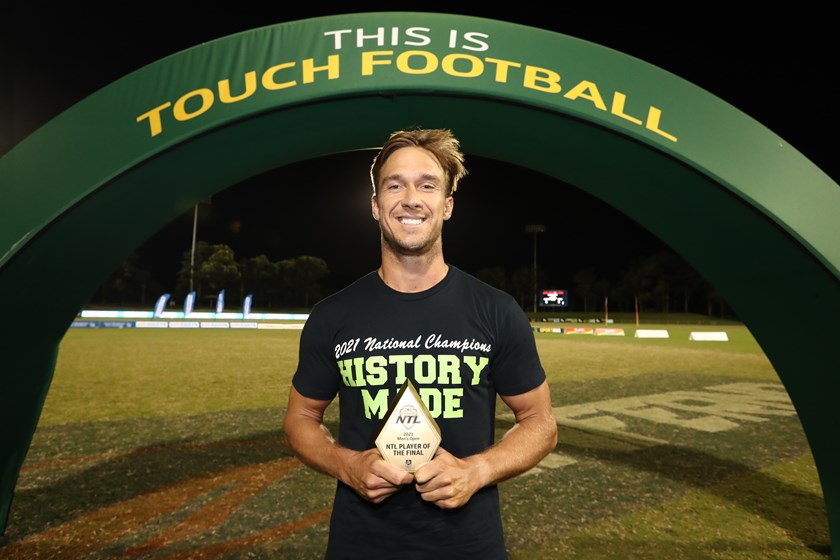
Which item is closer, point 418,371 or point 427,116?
point 418,371

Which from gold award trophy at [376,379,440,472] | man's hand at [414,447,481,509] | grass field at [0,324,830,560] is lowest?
grass field at [0,324,830,560]

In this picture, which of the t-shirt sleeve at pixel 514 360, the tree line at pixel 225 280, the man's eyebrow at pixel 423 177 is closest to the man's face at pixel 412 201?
the man's eyebrow at pixel 423 177

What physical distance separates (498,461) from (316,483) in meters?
4.00

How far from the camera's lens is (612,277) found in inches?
4156

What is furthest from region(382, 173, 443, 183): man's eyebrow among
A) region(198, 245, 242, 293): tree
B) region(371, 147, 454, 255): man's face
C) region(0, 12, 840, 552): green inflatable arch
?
region(198, 245, 242, 293): tree

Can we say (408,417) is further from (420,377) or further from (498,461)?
(498,461)

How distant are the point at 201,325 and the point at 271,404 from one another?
97.3 ft

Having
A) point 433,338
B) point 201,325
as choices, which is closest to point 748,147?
point 433,338

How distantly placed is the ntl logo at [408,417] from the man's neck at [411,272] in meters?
0.65

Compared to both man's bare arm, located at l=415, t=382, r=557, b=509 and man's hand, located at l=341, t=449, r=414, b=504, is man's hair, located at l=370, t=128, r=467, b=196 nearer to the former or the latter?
man's bare arm, located at l=415, t=382, r=557, b=509

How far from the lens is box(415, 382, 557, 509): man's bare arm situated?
175 cm

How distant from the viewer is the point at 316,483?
5367 millimetres

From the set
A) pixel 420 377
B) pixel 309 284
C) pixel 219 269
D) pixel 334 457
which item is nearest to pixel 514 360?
pixel 420 377

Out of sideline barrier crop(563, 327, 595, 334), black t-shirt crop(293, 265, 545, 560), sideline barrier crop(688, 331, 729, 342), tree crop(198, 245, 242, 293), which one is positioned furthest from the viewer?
tree crop(198, 245, 242, 293)
